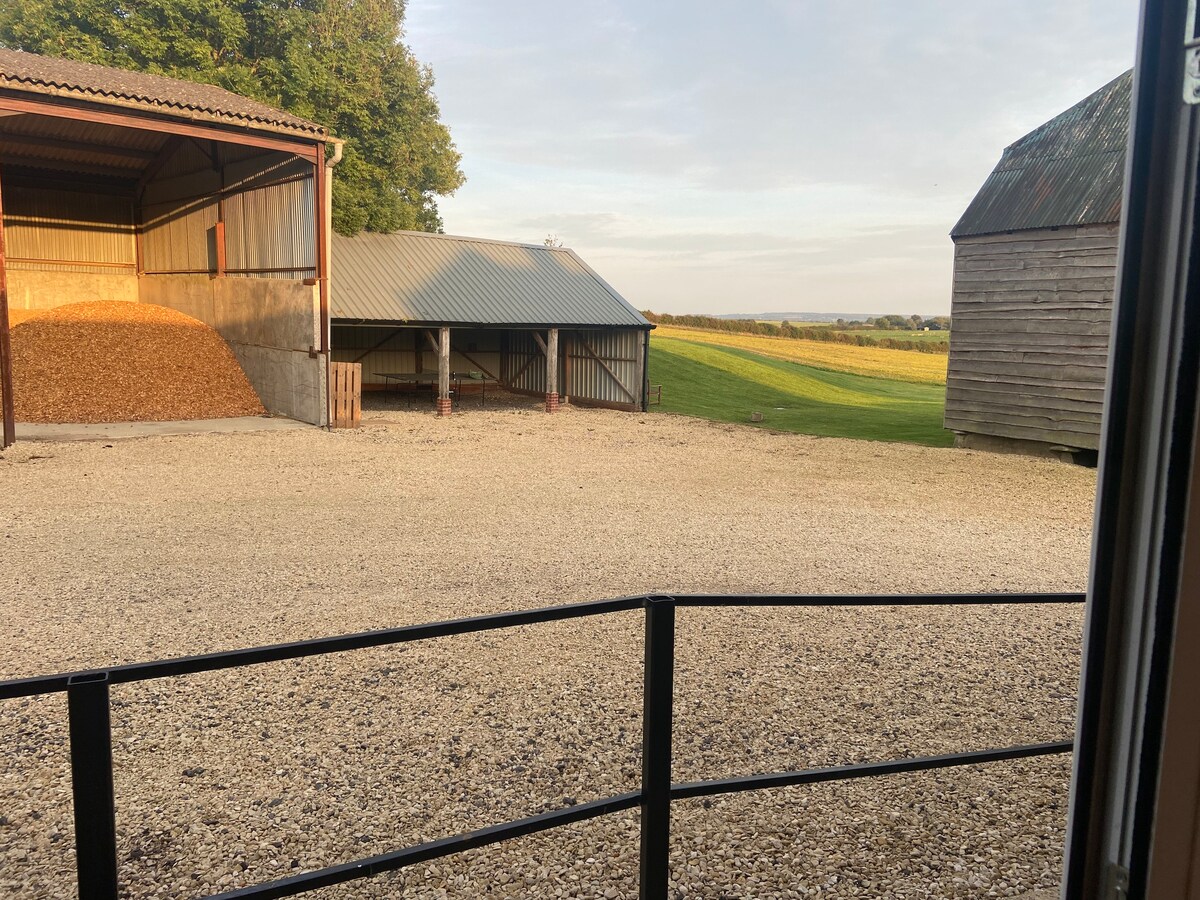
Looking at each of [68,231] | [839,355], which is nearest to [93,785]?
[68,231]

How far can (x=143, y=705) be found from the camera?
4.86 m

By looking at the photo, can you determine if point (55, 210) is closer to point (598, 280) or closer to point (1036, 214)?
point (598, 280)

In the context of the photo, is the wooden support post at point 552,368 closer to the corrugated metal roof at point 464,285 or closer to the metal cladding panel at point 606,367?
the corrugated metal roof at point 464,285

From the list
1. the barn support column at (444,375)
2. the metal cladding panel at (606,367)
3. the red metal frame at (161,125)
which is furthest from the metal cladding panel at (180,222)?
the metal cladding panel at (606,367)

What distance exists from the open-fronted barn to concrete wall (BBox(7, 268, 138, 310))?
224 inches

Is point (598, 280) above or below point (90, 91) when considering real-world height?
below

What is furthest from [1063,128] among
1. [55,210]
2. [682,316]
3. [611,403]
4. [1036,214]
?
[682,316]

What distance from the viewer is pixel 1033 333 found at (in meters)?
15.8

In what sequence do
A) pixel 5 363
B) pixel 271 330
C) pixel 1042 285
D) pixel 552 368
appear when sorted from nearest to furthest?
1. pixel 5 363
2. pixel 1042 285
3. pixel 271 330
4. pixel 552 368

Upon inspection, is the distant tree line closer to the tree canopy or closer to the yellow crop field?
the yellow crop field

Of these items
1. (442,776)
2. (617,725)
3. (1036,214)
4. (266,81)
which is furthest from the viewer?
(266,81)

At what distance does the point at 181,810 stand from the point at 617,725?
2.10 meters

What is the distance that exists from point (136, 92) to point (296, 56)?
37.1 feet

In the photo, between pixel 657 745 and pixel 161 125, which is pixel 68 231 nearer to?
pixel 161 125
